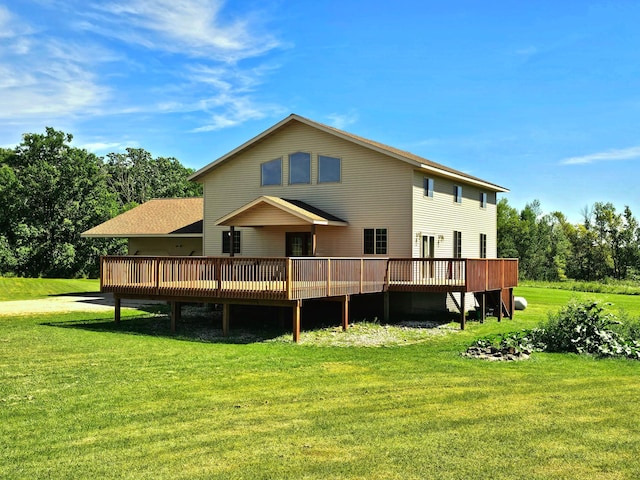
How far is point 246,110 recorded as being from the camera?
1241 inches

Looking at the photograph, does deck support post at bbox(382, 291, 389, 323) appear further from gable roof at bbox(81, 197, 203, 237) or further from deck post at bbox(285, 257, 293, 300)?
gable roof at bbox(81, 197, 203, 237)

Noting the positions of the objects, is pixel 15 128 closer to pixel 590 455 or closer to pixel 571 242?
pixel 590 455

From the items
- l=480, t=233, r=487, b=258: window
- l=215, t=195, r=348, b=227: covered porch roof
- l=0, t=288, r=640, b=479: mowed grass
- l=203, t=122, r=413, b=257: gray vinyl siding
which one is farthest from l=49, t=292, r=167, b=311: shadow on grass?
l=480, t=233, r=487, b=258: window

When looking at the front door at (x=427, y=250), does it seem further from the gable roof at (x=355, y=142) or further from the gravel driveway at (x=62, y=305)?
the gravel driveway at (x=62, y=305)

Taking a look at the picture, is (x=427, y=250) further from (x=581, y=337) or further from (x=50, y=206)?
(x=50, y=206)

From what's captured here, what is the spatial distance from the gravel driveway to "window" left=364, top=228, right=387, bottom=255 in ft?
30.3

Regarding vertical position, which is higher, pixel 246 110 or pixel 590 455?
pixel 246 110

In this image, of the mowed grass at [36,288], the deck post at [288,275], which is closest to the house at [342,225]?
the deck post at [288,275]

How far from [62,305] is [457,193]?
16.4m

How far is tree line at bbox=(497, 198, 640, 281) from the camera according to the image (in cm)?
6369

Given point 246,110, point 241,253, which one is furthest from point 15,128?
point 241,253

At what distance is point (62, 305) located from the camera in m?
23.2

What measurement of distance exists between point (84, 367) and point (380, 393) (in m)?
5.37

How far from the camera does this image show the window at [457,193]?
24462 mm
